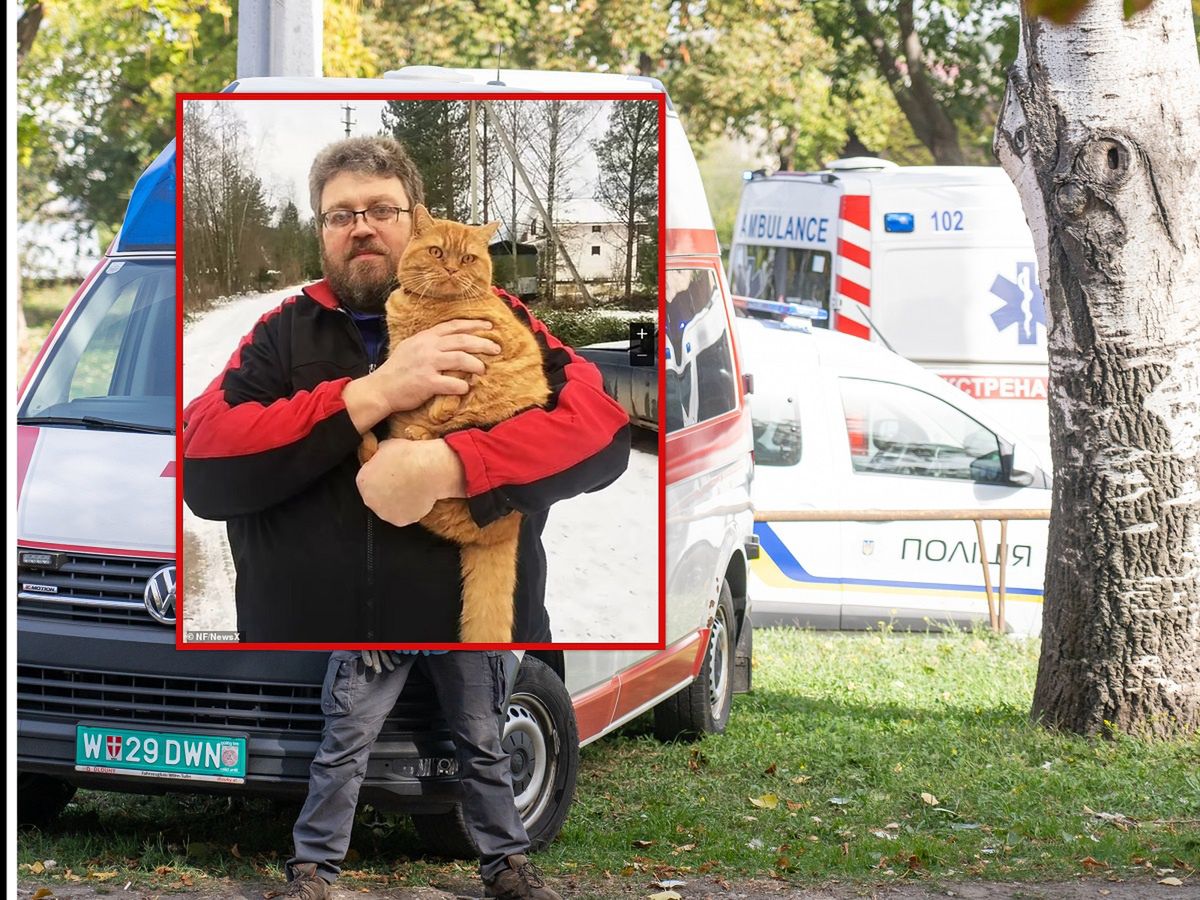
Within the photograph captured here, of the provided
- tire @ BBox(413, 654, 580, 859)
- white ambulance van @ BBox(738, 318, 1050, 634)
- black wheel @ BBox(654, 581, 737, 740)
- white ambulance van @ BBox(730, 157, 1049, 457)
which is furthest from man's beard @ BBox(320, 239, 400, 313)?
white ambulance van @ BBox(730, 157, 1049, 457)

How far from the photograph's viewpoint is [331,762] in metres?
4.88

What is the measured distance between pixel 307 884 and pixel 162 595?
1030mm

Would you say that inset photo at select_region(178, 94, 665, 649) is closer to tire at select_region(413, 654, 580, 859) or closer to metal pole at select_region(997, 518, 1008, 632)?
tire at select_region(413, 654, 580, 859)

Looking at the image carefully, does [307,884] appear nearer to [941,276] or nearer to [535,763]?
[535,763]

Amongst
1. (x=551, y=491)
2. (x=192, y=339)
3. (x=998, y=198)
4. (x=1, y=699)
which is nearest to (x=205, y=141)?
(x=192, y=339)

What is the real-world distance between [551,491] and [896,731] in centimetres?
380

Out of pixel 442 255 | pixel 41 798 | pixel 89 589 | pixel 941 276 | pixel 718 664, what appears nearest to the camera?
pixel 442 255

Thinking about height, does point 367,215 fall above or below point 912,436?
above

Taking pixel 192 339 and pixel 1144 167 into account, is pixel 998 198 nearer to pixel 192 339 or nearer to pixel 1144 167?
pixel 1144 167

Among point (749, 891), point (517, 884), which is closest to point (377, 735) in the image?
point (517, 884)

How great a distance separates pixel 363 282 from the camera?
Answer: 14.5 ft

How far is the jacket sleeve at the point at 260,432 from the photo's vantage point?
4.40 metres

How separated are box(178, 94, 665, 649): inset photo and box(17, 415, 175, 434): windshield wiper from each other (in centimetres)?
131

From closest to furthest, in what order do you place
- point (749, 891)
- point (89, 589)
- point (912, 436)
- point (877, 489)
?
point (89, 589)
point (749, 891)
point (877, 489)
point (912, 436)
